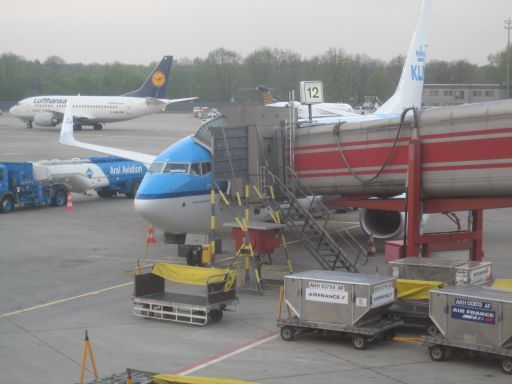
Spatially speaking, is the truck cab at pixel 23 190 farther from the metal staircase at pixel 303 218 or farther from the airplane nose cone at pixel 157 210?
the metal staircase at pixel 303 218

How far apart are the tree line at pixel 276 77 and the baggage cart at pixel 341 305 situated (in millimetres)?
114159

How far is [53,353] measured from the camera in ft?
55.0

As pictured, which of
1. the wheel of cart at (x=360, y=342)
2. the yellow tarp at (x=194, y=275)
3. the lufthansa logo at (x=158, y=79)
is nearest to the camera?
the wheel of cart at (x=360, y=342)

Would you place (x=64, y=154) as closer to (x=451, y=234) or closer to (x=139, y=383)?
(x=451, y=234)

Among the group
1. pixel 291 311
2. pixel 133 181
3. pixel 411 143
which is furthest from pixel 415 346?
pixel 133 181

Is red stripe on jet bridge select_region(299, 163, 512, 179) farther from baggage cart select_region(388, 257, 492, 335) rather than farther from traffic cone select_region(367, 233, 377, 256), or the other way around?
traffic cone select_region(367, 233, 377, 256)

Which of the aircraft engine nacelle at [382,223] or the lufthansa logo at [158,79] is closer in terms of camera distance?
the aircraft engine nacelle at [382,223]

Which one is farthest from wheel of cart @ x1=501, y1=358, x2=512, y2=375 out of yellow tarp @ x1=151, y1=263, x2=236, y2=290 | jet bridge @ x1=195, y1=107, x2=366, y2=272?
jet bridge @ x1=195, y1=107, x2=366, y2=272

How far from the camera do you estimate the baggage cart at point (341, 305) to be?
1712 centimetres

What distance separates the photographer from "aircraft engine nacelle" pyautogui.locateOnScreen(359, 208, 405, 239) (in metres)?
30.2

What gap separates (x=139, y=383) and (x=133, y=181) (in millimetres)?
34265

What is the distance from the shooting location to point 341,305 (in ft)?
56.9

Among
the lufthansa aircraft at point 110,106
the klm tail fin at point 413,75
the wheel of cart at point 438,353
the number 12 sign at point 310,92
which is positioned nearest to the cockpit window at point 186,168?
the number 12 sign at point 310,92

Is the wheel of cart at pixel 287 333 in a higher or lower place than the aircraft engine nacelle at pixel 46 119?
lower
